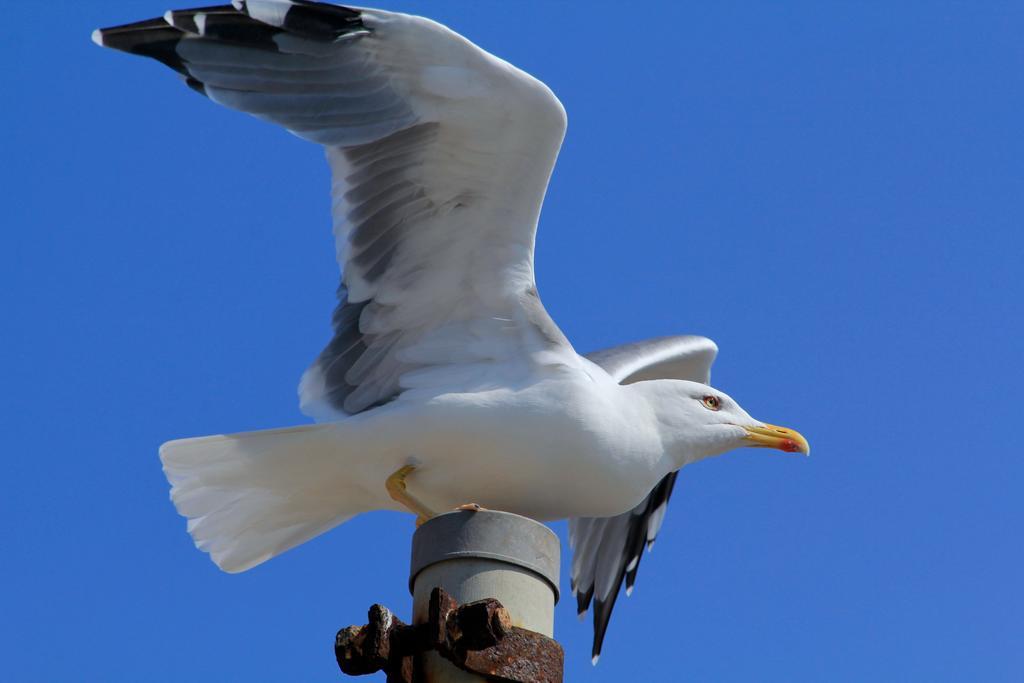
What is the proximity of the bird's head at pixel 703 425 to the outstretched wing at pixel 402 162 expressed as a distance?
46cm

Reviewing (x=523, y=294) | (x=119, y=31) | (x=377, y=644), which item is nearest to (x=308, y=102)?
(x=119, y=31)

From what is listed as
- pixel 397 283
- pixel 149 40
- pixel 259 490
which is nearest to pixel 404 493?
pixel 259 490

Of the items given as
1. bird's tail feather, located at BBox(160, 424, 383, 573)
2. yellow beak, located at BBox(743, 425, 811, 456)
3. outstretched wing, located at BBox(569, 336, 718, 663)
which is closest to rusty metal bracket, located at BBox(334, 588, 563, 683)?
bird's tail feather, located at BBox(160, 424, 383, 573)

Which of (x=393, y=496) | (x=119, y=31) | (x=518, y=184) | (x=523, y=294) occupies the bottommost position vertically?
(x=393, y=496)

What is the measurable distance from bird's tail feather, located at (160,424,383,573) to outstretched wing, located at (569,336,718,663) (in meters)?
1.81

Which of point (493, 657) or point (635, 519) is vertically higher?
point (635, 519)

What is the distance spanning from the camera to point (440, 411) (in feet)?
15.2

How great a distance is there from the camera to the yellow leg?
181 inches

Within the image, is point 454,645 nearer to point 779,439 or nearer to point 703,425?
point 703,425

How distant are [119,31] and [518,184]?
4.93 feet

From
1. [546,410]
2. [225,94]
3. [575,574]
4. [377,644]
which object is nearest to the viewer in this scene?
[377,644]

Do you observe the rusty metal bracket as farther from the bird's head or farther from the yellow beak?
the yellow beak

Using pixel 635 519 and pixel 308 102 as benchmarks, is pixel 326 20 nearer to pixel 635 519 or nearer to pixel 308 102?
pixel 308 102

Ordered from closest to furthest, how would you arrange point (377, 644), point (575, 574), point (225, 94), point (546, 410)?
point (377, 644), point (546, 410), point (225, 94), point (575, 574)
